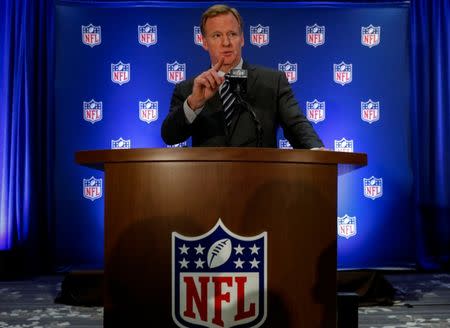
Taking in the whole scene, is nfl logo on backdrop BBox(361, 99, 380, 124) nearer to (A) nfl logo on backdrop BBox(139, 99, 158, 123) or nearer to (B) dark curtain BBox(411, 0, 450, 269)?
(B) dark curtain BBox(411, 0, 450, 269)

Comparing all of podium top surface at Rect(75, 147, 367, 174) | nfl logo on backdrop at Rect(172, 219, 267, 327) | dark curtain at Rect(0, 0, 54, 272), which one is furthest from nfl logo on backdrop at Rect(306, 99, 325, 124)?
nfl logo on backdrop at Rect(172, 219, 267, 327)

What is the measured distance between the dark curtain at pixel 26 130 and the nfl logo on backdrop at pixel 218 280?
3.87 m

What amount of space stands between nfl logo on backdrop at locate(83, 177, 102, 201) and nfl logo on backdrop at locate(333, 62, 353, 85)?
2545 millimetres

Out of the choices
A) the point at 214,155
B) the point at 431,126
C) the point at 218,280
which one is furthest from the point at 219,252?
the point at 431,126

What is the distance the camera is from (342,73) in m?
5.08

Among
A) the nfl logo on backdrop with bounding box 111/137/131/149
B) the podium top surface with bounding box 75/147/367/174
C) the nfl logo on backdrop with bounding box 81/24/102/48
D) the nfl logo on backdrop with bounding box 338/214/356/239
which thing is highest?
the nfl logo on backdrop with bounding box 81/24/102/48

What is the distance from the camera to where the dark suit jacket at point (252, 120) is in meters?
1.87

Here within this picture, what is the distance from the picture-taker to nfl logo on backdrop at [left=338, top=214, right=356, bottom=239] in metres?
5.02

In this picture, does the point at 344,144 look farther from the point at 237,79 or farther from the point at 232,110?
the point at 237,79

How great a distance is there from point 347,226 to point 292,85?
4.83 feet

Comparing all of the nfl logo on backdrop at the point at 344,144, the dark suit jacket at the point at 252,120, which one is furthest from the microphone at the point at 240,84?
the nfl logo on backdrop at the point at 344,144

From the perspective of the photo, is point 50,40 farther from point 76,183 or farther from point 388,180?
point 388,180

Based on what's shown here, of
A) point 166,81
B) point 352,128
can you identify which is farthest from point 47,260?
point 352,128

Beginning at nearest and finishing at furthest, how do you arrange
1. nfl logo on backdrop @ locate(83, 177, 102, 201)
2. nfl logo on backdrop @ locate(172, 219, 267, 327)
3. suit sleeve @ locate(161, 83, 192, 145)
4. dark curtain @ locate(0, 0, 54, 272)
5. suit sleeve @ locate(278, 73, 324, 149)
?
nfl logo on backdrop @ locate(172, 219, 267, 327) < suit sleeve @ locate(161, 83, 192, 145) < suit sleeve @ locate(278, 73, 324, 149) < dark curtain @ locate(0, 0, 54, 272) < nfl logo on backdrop @ locate(83, 177, 102, 201)
